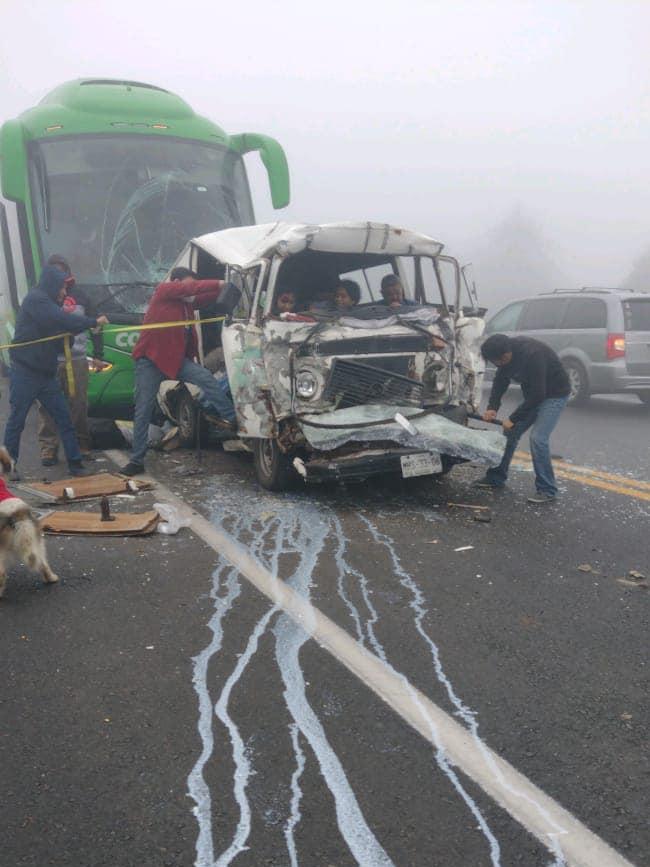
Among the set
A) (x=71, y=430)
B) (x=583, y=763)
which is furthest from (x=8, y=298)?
(x=583, y=763)

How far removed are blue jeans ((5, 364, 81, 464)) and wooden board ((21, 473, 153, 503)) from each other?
1.30 ft

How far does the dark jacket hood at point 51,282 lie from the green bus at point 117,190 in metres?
1.26

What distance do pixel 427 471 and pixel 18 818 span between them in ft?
13.7

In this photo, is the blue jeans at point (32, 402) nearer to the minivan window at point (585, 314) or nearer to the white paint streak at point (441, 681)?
the white paint streak at point (441, 681)

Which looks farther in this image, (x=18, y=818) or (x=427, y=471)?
(x=427, y=471)

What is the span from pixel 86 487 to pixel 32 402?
110 centimetres

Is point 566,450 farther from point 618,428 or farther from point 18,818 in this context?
point 18,818

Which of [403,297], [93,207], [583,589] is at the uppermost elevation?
[93,207]

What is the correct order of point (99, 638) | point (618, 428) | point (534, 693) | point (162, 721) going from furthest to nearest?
1. point (618, 428)
2. point (99, 638)
3. point (534, 693)
4. point (162, 721)

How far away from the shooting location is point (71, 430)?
7.34 metres

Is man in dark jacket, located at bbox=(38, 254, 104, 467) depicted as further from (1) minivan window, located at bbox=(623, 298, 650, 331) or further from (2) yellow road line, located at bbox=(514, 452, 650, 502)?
(1) minivan window, located at bbox=(623, 298, 650, 331)

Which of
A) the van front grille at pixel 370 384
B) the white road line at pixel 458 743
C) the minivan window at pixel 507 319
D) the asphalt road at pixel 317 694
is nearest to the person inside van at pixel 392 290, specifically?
the van front grille at pixel 370 384

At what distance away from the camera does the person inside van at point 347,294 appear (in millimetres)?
7446

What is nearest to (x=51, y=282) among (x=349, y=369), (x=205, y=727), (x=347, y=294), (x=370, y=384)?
(x=347, y=294)
